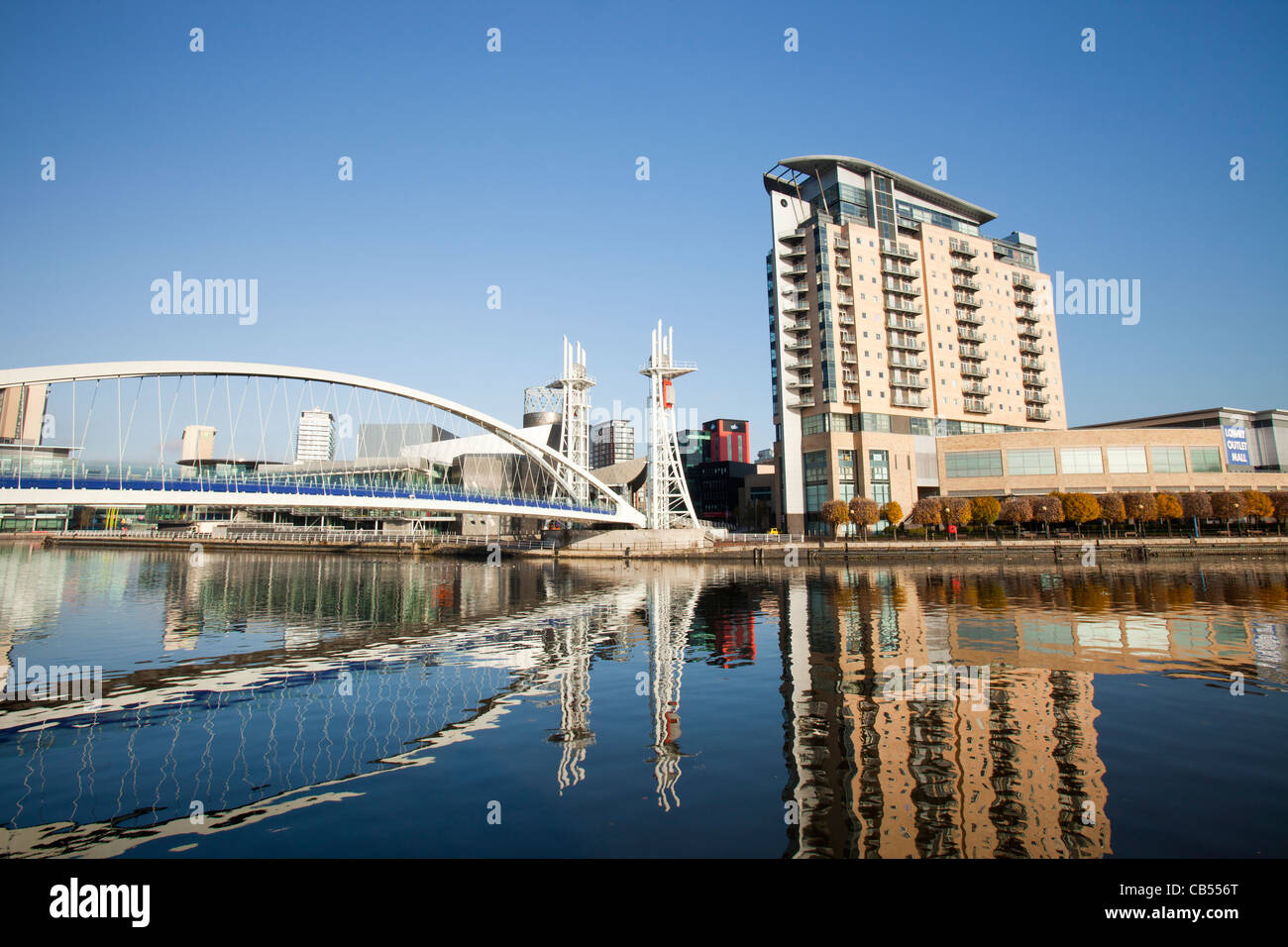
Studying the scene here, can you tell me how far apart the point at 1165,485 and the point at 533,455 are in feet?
248

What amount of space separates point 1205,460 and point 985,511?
117ft

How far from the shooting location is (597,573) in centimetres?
5688

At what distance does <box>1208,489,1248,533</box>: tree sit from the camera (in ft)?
212

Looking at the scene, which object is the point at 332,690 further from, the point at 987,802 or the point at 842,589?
the point at 842,589

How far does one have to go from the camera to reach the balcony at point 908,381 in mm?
83062

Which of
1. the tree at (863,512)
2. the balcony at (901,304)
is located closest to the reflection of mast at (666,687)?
the tree at (863,512)

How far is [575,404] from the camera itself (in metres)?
107

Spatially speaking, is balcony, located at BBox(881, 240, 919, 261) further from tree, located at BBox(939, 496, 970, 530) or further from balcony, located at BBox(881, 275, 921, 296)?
tree, located at BBox(939, 496, 970, 530)

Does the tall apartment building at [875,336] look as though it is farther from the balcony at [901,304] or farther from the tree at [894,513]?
the tree at [894,513]

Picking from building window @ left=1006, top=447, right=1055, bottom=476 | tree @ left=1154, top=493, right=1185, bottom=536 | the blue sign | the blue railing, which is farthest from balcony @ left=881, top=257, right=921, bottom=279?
the blue railing

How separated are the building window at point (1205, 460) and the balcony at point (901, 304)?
123ft

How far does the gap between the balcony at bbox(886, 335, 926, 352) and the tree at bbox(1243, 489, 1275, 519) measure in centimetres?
3658
